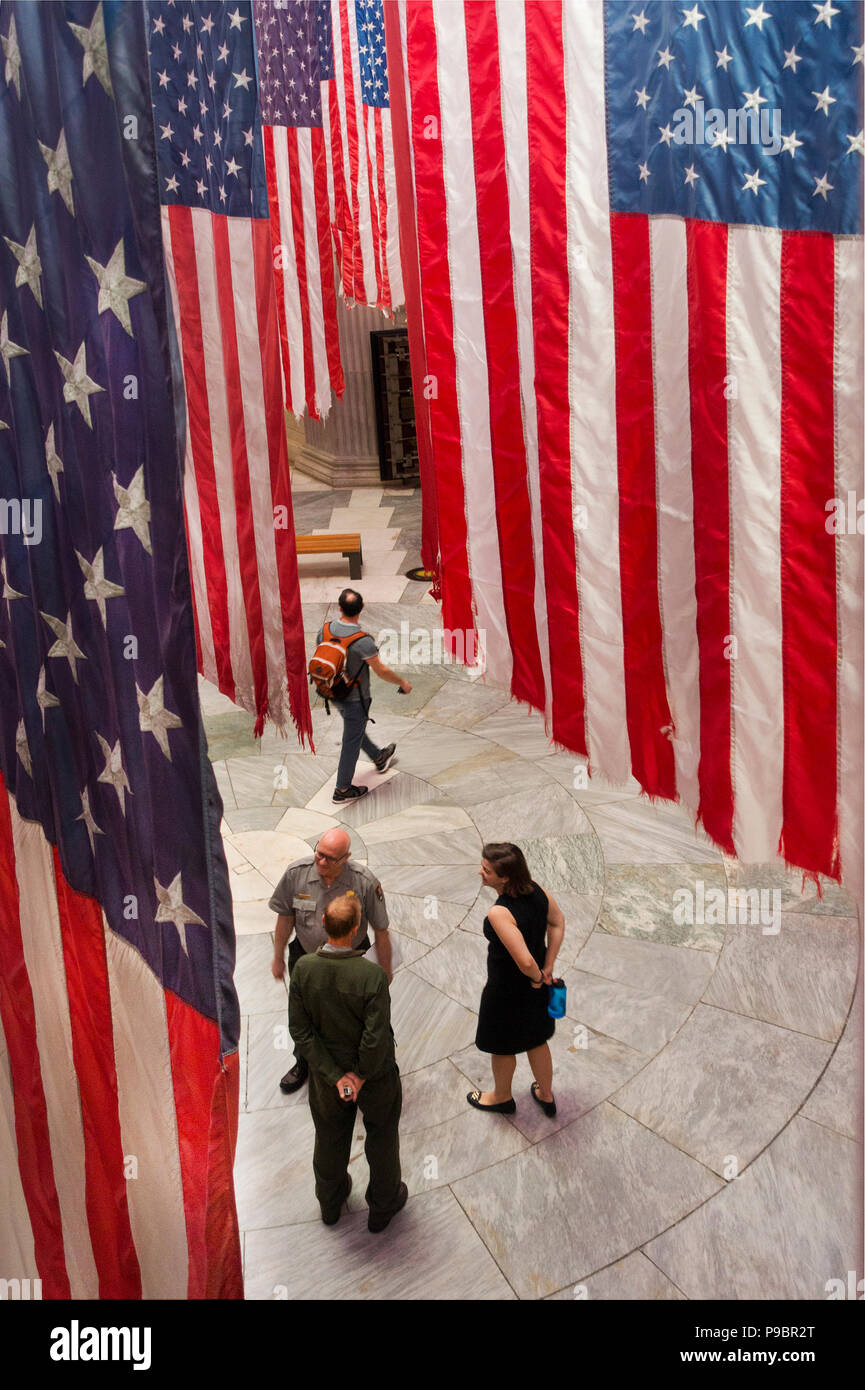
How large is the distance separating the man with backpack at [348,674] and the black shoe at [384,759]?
43 centimetres

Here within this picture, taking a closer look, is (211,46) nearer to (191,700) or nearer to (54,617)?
(54,617)

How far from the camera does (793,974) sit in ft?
27.6

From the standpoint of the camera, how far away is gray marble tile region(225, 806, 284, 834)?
10625mm

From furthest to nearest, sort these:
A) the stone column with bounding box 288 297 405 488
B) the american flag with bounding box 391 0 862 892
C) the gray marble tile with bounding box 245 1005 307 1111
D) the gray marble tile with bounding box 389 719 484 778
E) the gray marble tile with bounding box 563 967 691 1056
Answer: the stone column with bounding box 288 297 405 488
the gray marble tile with bounding box 389 719 484 778
the gray marble tile with bounding box 563 967 691 1056
the gray marble tile with bounding box 245 1005 307 1111
the american flag with bounding box 391 0 862 892

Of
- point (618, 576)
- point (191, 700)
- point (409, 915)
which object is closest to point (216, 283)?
point (618, 576)

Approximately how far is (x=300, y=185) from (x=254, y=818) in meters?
4.83

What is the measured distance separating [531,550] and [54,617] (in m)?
2.03

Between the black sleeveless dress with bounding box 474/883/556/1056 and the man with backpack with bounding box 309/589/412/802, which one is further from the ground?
the man with backpack with bounding box 309/589/412/802

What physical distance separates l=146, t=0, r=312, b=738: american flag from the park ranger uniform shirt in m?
0.81

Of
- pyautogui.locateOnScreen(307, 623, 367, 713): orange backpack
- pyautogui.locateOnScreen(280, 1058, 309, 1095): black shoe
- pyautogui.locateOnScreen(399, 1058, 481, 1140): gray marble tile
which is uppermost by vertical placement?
pyautogui.locateOnScreen(307, 623, 367, 713): orange backpack

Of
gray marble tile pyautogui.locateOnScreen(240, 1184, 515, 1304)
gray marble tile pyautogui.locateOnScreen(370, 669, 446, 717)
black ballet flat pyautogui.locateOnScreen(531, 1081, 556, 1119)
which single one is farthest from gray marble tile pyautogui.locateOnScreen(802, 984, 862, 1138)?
gray marble tile pyautogui.locateOnScreen(370, 669, 446, 717)

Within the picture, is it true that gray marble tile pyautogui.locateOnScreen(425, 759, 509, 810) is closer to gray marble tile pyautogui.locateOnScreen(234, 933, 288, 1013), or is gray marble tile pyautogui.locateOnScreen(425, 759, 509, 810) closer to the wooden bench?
gray marble tile pyautogui.locateOnScreen(234, 933, 288, 1013)

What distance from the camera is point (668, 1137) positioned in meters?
7.24

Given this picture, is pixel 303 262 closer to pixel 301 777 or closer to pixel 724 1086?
pixel 301 777
